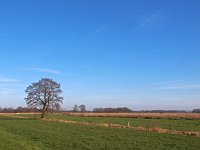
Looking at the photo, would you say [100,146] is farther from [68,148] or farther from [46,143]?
[46,143]

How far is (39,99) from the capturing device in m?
77.9

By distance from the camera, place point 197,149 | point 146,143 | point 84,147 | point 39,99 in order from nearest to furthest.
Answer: point 197,149 < point 84,147 < point 146,143 < point 39,99

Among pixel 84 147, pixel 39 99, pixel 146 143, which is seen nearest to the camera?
pixel 84 147

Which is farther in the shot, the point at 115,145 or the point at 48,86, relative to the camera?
the point at 48,86

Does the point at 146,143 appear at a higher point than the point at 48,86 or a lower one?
lower

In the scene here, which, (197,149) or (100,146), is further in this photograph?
(100,146)

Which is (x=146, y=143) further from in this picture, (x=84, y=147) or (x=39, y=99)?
(x=39, y=99)

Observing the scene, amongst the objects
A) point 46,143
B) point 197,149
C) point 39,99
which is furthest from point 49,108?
point 197,149

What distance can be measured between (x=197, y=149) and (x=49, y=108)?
60.2m

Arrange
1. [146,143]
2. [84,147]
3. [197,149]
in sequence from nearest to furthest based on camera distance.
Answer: [197,149], [84,147], [146,143]

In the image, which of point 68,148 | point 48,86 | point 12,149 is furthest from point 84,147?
point 48,86

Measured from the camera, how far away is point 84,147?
23141 millimetres

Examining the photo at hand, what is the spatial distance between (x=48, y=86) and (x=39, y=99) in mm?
3491

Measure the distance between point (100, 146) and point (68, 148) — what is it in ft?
7.37
